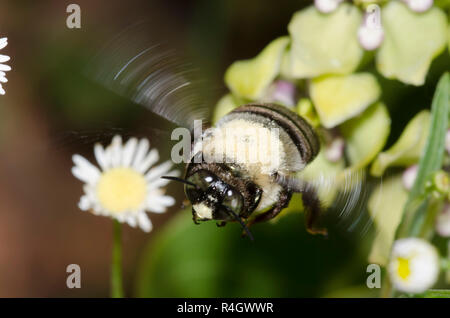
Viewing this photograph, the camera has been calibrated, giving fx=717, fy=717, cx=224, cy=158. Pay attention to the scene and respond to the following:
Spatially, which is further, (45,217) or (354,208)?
(45,217)

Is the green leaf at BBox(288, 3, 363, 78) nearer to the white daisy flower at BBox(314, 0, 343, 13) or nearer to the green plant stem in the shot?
the white daisy flower at BBox(314, 0, 343, 13)

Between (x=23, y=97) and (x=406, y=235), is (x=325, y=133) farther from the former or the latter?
(x=23, y=97)

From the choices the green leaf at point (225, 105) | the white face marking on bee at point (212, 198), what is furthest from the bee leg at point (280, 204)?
the green leaf at point (225, 105)

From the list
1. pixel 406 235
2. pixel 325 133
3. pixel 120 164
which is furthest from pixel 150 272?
pixel 406 235

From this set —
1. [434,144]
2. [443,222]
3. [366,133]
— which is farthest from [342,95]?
[443,222]

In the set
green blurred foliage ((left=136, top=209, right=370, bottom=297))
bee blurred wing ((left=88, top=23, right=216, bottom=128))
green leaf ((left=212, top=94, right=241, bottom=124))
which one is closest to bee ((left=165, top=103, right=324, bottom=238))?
bee blurred wing ((left=88, top=23, right=216, bottom=128))

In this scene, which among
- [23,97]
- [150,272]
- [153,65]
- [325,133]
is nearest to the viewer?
[153,65]
